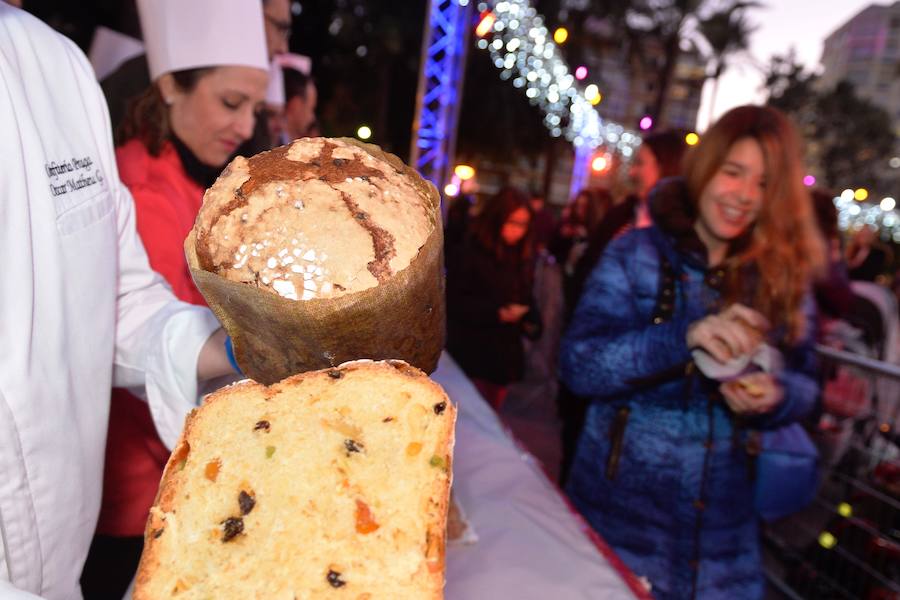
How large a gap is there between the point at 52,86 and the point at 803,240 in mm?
2148

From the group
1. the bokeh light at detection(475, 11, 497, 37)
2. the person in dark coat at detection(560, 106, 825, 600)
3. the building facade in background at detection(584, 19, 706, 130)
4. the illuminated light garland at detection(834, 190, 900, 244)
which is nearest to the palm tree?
the building facade in background at detection(584, 19, 706, 130)

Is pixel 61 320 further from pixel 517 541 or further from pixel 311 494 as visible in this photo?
pixel 517 541

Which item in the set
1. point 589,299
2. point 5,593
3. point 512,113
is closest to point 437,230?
point 5,593

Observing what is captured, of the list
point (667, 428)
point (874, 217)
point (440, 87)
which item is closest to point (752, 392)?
point (667, 428)

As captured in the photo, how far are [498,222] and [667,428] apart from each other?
9.39 feet

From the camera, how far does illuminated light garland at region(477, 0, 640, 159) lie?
10.1m

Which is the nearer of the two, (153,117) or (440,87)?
(153,117)

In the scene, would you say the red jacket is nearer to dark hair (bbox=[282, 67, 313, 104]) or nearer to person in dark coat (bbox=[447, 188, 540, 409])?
dark hair (bbox=[282, 67, 313, 104])

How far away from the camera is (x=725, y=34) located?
26.9m

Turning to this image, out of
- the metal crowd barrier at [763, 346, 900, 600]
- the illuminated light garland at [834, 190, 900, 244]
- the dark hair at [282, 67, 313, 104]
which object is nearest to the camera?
the metal crowd barrier at [763, 346, 900, 600]

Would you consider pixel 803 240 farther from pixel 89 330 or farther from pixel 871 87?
A: pixel 871 87

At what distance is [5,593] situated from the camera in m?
0.60

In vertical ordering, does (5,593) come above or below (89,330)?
below

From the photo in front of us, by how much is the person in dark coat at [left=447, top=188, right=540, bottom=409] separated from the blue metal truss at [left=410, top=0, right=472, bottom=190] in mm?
3014
